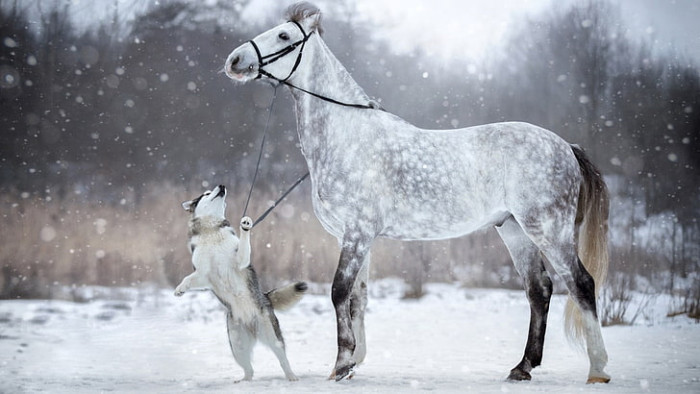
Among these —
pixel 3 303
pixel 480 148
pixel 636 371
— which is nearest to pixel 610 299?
pixel 636 371

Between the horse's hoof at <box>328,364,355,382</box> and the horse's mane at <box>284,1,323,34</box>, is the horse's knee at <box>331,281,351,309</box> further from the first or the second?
the horse's mane at <box>284,1,323,34</box>

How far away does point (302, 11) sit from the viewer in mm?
4484

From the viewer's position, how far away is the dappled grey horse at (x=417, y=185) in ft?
13.6

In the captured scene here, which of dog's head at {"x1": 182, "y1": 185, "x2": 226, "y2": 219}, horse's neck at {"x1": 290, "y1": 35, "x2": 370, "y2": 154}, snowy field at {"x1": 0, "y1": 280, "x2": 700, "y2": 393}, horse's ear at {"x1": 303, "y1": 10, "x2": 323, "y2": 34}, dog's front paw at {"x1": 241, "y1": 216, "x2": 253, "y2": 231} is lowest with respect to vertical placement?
snowy field at {"x1": 0, "y1": 280, "x2": 700, "y2": 393}

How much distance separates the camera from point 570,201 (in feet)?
14.3

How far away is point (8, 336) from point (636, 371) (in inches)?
258

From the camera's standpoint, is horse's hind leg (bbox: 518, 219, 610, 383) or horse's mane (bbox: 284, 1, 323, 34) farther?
horse's mane (bbox: 284, 1, 323, 34)

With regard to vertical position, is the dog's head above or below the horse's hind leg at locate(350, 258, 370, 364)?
above

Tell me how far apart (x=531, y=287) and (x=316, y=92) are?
216 centimetres

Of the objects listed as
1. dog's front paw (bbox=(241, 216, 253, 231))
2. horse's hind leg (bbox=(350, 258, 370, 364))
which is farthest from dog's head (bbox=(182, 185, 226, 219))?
horse's hind leg (bbox=(350, 258, 370, 364))

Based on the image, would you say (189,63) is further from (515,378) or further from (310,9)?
(515,378)

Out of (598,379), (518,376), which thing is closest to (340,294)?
(518,376)

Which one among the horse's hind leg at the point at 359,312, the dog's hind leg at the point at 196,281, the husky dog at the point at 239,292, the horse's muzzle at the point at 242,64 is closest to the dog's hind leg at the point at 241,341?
the husky dog at the point at 239,292

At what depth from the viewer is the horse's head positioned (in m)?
4.23
